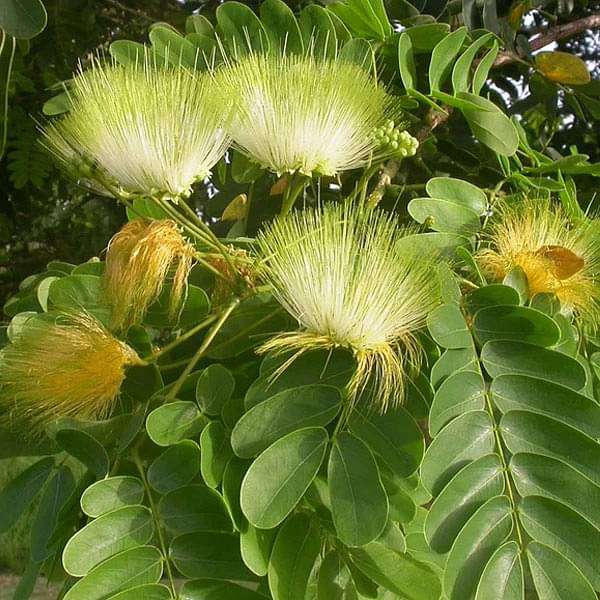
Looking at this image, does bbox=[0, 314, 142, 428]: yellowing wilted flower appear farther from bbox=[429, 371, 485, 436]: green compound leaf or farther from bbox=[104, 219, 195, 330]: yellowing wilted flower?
bbox=[429, 371, 485, 436]: green compound leaf

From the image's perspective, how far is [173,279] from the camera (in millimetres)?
901

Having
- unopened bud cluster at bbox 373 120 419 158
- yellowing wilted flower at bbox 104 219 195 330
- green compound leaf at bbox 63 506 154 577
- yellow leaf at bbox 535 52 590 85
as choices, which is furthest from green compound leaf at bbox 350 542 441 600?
→ yellow leaf at bbox 535 52 590 85

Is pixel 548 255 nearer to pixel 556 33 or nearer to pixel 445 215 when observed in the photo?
pixel 445 215

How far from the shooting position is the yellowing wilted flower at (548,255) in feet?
3.13

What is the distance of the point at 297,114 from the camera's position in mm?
908

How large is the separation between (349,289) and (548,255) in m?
0.28

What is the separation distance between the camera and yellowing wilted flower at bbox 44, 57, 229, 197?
88 centimetres

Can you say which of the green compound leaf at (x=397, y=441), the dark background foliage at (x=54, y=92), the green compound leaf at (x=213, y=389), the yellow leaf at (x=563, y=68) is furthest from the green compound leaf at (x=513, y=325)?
the yellow leaf at (x=563, y=68)

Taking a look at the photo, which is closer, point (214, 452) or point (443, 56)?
point (214, 452)

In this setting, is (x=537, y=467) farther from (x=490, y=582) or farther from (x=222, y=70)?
(x=222, y=70)

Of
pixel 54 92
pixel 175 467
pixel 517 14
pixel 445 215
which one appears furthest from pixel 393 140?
pixel 54 92

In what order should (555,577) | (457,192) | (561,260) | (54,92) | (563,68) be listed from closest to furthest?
(555,577) → (561,260) → (457,192) → (563,68) → (54,92)

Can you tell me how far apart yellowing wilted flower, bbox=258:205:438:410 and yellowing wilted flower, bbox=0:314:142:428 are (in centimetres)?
17

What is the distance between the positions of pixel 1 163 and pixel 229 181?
130 cm
